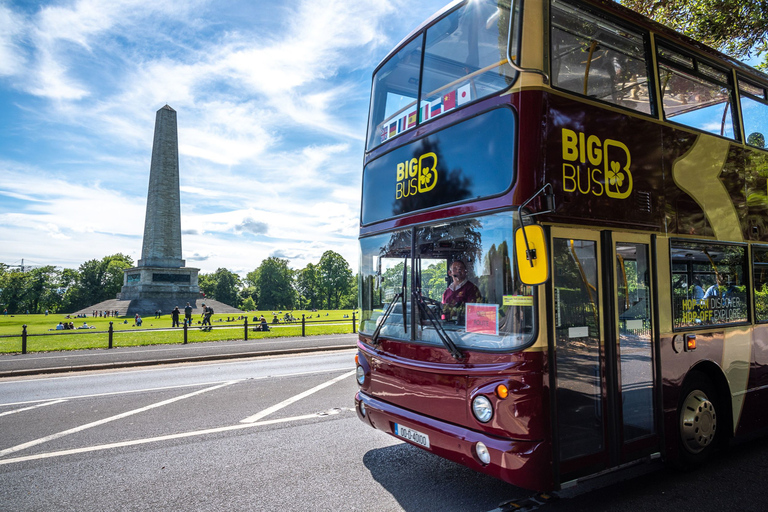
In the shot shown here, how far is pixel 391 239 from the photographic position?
4.55 m

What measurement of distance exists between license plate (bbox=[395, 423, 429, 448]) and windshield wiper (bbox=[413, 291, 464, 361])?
76 centimetres

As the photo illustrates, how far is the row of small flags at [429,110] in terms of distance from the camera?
4.06 metres

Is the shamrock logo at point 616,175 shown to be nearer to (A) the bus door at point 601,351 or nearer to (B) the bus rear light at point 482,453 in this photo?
(A) the bus door at point 601,351

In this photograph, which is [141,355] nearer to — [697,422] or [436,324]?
[436,324]

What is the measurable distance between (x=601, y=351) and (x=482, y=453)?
126cm

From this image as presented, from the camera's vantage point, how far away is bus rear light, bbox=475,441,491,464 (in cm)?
332

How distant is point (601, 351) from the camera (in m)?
3.74

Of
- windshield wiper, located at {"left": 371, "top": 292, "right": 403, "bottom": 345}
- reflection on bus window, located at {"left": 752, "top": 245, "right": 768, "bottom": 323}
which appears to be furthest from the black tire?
windshield wiper, located at {"left": 371, "top": 292, "right": 403, "bottom": 345}

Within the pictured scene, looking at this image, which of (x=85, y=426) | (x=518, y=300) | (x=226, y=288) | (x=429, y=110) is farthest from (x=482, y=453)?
(x=226, y=288)

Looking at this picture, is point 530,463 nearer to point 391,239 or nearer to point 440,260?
point 440,260

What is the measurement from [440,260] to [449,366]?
0.85 meters

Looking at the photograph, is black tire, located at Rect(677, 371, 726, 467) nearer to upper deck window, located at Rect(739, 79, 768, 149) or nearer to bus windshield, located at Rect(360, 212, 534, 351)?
bus windshield, located at Rect(360, 212, 534, 351)

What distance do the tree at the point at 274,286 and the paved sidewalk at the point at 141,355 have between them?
88209 millimetres

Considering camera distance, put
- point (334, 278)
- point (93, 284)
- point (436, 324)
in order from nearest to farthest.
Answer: point (436, 324) < point (93, 284) < point (334, 278)
